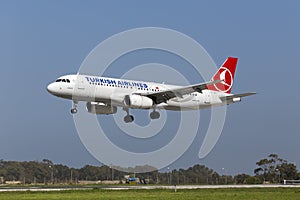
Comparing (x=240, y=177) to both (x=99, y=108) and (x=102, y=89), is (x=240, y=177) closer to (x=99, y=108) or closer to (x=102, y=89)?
(x=99, y=108)

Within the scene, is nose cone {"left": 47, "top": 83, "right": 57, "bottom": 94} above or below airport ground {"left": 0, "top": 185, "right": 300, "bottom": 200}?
above

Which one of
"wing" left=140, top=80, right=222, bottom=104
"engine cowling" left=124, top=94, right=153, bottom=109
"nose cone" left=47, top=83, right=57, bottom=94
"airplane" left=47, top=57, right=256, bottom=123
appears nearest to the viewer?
"nose cone" left=47, top=83, right=57, bottom=94

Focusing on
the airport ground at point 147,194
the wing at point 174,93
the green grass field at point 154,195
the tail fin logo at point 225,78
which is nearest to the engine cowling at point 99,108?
the wing at point 174,93

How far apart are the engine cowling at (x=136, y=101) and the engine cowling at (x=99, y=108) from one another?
332 centimetres

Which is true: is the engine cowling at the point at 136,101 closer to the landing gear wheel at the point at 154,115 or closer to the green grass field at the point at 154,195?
the landing gear wheel at the point at 154,115

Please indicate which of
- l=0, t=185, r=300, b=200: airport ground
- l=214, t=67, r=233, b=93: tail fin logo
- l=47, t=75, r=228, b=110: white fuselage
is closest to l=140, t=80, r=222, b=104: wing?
l=47, t=75, r=228, b=110: white fuselage

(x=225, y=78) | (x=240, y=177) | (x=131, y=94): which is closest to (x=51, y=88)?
(x=131, y=94)

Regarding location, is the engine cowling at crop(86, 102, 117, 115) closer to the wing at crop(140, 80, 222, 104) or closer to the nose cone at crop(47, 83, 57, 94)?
the wing at crop(140, 80, 222, 104)

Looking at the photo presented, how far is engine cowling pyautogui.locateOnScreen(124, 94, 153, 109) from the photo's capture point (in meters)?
81.9

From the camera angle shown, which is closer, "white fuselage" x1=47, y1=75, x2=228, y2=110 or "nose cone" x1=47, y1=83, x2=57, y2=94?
"nose cone" x1=47, y1=83, x2=57, y2=94

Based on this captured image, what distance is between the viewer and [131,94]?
83062 mm

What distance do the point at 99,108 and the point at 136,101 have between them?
573 centimetres

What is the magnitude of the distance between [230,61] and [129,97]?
111 ft

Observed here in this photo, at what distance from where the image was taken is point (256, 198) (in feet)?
202
